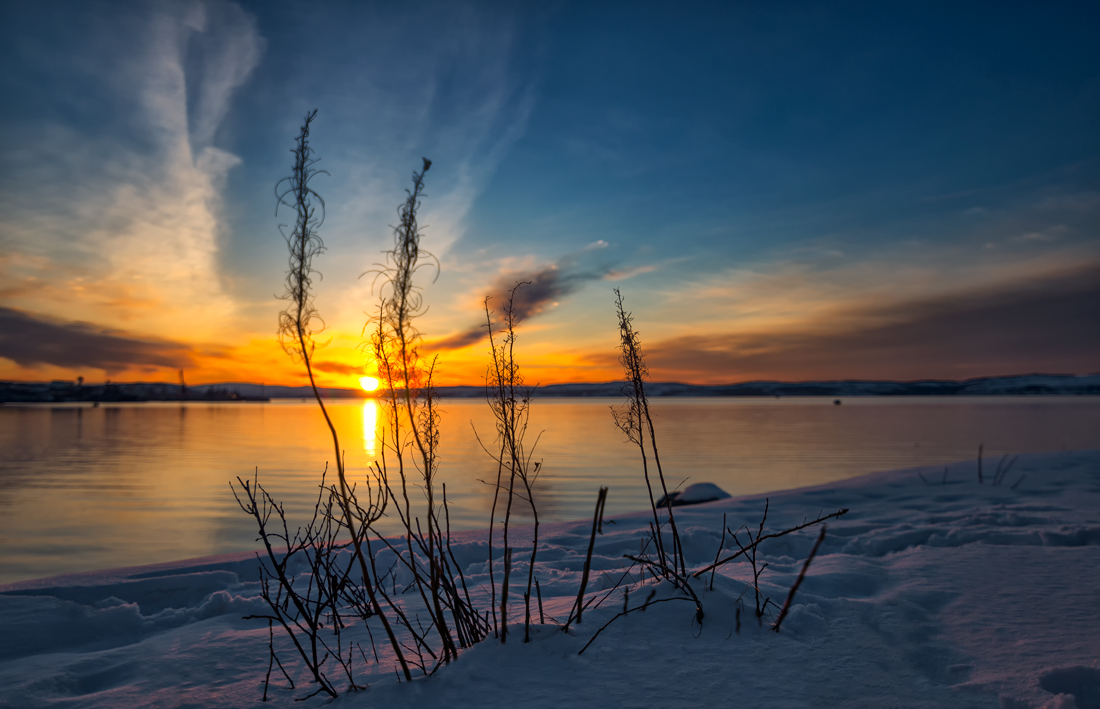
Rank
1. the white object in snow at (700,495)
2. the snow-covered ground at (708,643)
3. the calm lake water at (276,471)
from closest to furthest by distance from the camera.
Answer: the snow-covered ground at (708,643) < the calm lake water at (276,471) < the white object in snow at (700,495)

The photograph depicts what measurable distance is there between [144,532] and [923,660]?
38.8ft

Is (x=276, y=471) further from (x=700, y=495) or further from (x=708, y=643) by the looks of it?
(x=708, y=643)

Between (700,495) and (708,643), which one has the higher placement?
(708,643)

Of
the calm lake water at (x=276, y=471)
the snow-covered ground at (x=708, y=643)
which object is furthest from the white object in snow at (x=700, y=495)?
the snow-covered ground at (x=708, y=643)

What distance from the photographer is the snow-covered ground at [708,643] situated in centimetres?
237

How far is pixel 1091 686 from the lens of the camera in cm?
248

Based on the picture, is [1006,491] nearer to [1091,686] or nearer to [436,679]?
[1091,686]

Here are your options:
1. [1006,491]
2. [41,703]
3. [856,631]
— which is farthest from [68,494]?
[1006,491]

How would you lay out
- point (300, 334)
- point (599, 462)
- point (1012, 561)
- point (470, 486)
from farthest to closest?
point (599, 462)
point (470, 486)
point (1012, 561)
point (300, 334)

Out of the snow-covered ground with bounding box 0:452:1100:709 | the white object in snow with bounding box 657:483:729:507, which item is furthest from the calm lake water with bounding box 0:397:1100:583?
the snow-covered ground with bounding box 0:452:1100:709

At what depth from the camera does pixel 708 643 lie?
106 inches

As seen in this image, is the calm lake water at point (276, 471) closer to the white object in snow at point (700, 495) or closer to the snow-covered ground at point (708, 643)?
the white object in snow at point (700, 495)

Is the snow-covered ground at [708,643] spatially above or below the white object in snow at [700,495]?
above

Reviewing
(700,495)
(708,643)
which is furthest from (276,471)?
(708,643)
